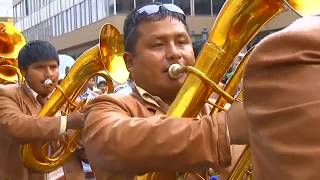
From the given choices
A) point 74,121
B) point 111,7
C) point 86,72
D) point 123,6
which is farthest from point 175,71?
point 111,7

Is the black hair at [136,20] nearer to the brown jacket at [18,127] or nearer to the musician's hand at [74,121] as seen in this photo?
the musician's hand at [74,121]

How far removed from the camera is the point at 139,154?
1647mm

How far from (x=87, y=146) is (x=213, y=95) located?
42cm

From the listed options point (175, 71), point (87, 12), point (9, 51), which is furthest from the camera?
point (87, 12)

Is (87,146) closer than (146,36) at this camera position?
Yes

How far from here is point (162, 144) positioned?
161 centimetres

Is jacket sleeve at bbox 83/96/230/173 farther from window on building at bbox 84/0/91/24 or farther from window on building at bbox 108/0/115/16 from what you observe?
window on building at bbox 84/0/91/24

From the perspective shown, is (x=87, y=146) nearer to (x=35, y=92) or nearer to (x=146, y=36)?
(x=146, y=36)

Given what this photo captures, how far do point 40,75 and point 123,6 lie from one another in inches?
976

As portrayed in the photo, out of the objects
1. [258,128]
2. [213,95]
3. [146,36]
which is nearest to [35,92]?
[146,36]

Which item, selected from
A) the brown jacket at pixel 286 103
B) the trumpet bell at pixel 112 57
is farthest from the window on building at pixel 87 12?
the brown jacket at pixel 286 103

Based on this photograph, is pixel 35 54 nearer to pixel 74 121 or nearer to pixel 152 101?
pixel 74 121

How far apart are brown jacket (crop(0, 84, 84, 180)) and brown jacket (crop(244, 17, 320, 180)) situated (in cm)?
299

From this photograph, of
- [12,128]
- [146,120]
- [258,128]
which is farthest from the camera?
[12,128]
